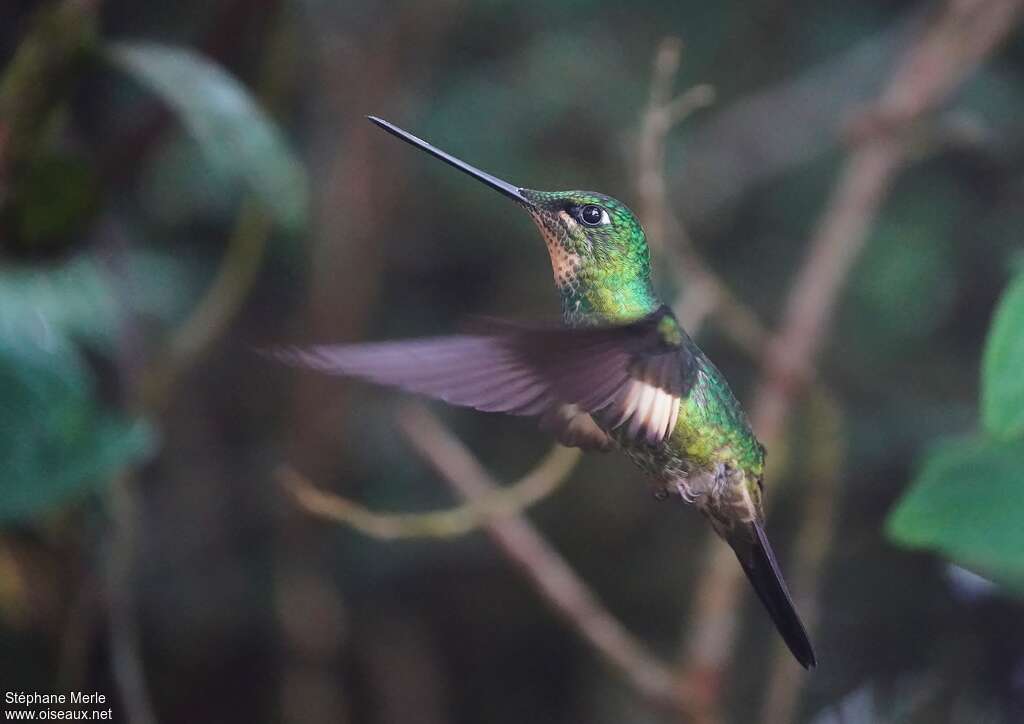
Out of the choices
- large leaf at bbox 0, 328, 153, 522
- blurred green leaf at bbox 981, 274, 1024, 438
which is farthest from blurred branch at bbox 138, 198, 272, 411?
blurred green leaf at bbox 981, 274, 1024, 438

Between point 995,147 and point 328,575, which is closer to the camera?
point 328,575

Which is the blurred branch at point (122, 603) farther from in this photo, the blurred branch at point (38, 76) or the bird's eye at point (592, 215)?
the bird's eye at point (592, 215)

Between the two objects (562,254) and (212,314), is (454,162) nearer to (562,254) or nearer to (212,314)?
(562,254)

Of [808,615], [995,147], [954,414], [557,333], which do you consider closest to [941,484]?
[557,333]

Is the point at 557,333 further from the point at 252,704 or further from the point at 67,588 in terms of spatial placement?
the point at 252,704

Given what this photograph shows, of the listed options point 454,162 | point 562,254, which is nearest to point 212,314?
point 562,254

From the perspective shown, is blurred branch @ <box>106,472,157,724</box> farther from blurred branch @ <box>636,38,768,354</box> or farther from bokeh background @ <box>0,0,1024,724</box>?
blurred branch @ <box>636,38,768,354</box>
